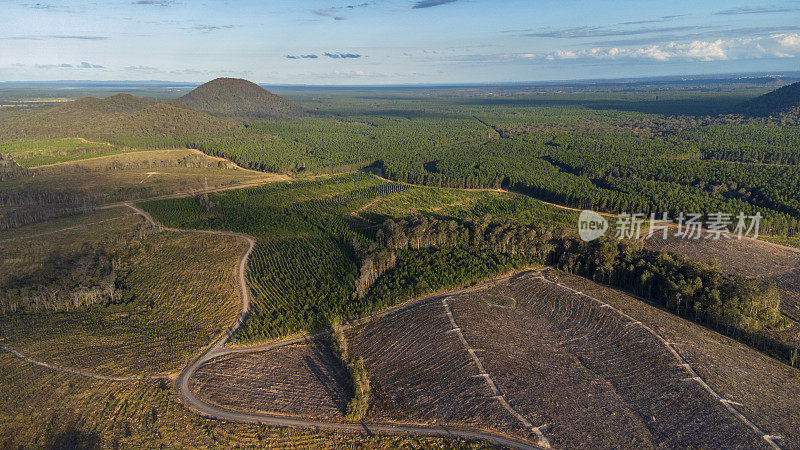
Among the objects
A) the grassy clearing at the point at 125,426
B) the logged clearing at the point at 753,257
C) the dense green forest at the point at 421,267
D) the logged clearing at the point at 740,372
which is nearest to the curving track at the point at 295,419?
the grassy clearing at the point at 125,426

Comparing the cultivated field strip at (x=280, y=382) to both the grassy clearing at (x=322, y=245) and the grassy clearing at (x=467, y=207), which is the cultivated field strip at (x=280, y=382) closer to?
the grassy clearing at (x=322, y=245)

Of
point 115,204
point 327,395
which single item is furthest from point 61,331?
point 115,204

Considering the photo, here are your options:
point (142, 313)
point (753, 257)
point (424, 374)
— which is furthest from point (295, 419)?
point (753, 257)

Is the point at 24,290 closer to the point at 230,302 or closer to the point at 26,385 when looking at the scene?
the point at 26,385

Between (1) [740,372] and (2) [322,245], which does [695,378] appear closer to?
(1) [740,372]

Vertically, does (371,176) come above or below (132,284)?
above

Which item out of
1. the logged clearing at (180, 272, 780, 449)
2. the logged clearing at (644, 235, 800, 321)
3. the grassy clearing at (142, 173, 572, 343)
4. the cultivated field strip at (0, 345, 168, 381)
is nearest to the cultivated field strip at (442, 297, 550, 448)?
the logged clearing at (180, 272, 780, 449)

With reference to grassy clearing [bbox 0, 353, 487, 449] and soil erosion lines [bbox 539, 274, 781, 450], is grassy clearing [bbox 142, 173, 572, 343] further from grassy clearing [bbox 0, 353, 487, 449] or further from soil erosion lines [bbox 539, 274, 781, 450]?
soil erosion lines [bbox 539, 274, 781, 450]
